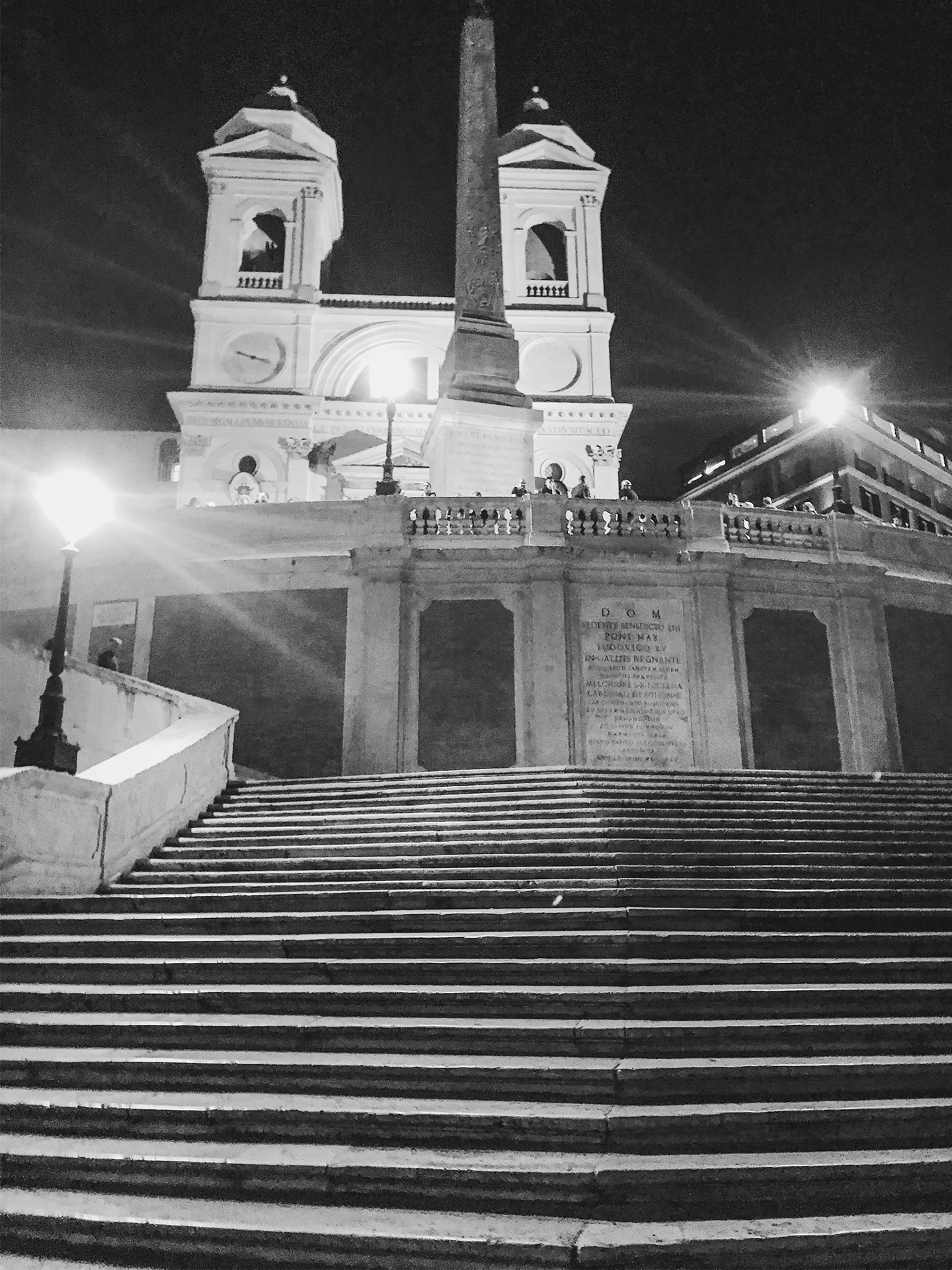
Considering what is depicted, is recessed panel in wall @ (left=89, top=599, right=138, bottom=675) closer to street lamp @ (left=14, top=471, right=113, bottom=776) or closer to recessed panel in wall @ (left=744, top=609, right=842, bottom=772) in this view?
street lamp @ (left=14, top=471, right=113, bottom=776)

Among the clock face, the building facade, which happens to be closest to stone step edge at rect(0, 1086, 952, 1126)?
the clock face

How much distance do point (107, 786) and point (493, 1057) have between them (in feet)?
15.4

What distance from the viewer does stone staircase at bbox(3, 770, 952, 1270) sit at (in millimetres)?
4199

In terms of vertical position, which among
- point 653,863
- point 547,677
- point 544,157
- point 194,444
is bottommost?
point 653,863

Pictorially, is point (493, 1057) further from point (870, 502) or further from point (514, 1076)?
point (870, 502)

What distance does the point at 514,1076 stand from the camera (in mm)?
5137

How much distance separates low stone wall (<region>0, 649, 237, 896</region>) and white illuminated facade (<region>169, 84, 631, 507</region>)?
21359mm

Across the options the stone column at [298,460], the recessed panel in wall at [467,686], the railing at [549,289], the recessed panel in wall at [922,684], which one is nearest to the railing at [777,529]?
the recessed panel in wall at [922,684]

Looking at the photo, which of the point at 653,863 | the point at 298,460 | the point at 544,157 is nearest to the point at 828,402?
the point at 653,863

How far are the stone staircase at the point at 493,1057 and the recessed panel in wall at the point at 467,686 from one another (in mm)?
6663

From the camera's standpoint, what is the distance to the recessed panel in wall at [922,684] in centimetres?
1673

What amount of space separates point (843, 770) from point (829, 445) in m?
39.6

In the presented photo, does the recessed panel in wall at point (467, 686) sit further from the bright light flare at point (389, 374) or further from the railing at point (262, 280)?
the railing at point (262, 280)

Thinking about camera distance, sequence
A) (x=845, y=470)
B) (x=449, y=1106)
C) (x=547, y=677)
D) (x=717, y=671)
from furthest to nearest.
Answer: (x=845, y=470), (x=717, y=671), (x=547, y=677), (x=449, y=1106)
